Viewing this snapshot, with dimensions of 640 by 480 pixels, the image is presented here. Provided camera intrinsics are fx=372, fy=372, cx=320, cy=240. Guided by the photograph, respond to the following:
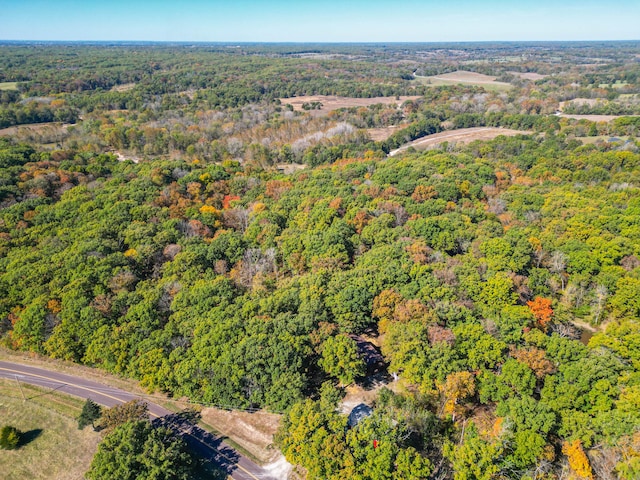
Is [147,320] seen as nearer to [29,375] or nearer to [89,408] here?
[89,408]

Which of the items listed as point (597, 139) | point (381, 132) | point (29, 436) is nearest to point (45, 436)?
point (29, 436)

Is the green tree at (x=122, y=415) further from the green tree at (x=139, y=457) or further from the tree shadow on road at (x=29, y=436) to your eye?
the tree shadow on road at (x=29, y=436)

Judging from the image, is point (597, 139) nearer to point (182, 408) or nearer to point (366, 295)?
point (366, 295)

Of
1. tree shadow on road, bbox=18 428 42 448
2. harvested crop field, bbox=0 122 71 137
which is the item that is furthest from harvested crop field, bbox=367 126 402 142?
tree shadow on road, bbox=18 428 42 448

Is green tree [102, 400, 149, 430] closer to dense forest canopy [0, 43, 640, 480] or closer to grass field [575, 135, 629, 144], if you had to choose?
dense forest canopy [0, 43, 640, 480]

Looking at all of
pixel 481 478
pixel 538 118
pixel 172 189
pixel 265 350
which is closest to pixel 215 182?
pixel 172 189
